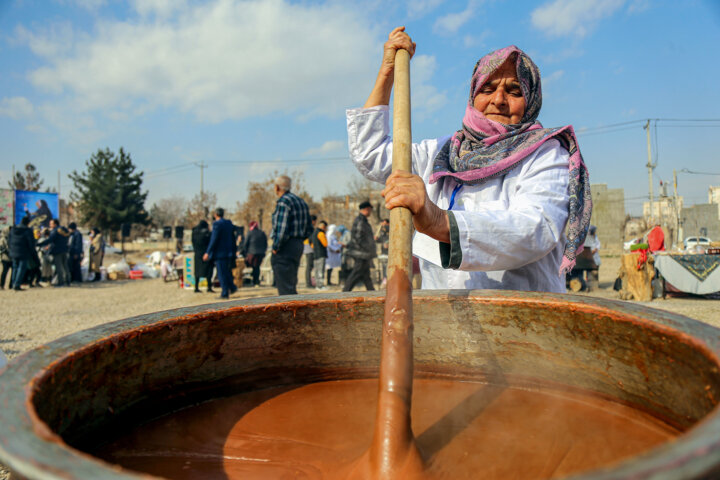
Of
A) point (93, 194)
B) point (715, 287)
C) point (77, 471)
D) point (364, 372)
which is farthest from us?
point (93, 194)

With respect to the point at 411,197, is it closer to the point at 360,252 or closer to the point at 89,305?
the point at 360,252

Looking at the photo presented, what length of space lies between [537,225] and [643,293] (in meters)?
7.92

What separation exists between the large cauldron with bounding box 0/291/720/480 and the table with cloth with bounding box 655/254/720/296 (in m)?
8.24

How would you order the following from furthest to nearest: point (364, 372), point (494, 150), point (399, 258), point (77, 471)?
1. point (494, 150)
2. point (364, 372)
3. point (399, 258)
4. point (77, 471)

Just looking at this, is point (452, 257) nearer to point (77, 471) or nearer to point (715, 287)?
point (77, 471)

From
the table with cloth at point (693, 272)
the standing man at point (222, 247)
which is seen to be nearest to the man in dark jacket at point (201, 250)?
the standing man at point (222, 247)

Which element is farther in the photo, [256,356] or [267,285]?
[267,285]

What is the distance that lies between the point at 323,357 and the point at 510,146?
913 millimetres

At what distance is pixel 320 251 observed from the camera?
988 cm

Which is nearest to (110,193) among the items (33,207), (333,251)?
(33,207)

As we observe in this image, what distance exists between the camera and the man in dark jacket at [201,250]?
884 cm

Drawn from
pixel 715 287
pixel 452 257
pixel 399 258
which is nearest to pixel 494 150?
pixel 452 257

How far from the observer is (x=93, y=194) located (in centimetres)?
3659

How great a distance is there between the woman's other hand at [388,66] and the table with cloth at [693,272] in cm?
802
